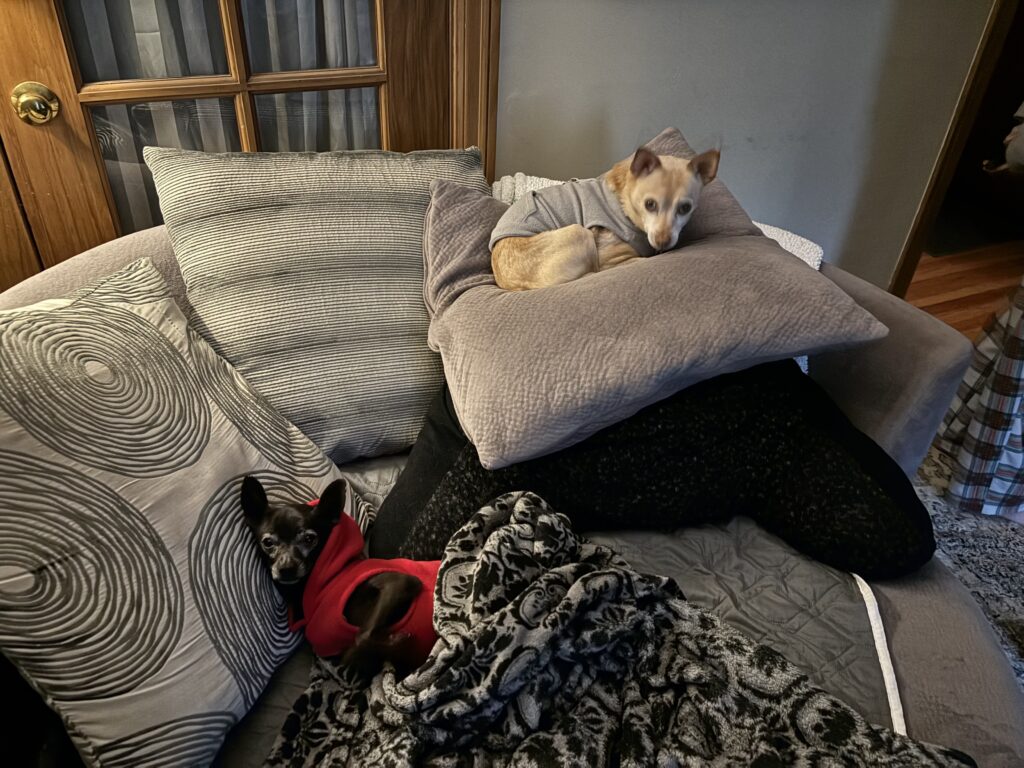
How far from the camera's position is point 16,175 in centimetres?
124

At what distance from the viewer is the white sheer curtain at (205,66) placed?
1260 millimetres

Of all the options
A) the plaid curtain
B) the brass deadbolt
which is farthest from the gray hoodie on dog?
the plaid curtain

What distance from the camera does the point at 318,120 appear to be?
151 cm

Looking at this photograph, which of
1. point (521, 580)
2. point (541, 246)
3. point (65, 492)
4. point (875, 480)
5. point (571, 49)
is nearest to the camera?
point (65, 492)

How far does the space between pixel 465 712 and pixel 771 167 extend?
1.81m

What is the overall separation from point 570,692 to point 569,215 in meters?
0.78

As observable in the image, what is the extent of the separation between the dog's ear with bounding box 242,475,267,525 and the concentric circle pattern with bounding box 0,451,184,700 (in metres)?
0.11

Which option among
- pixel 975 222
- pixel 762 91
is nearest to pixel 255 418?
pixel 762 91

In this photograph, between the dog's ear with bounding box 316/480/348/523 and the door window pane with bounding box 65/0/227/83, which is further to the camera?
the door window pane with bounding box 65/0/227/83

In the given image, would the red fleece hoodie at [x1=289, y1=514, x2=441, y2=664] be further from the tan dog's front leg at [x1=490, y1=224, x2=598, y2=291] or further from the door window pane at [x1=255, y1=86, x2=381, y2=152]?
the door window pane at [x1=255, y1=86, x2=381, y2=152]

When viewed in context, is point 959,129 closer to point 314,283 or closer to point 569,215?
point 569,215

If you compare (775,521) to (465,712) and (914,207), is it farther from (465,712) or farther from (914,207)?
(914,207)

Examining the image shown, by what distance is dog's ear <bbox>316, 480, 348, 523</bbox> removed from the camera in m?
0.92

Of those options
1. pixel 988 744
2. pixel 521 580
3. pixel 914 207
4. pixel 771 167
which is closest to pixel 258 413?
pixel 521 580
